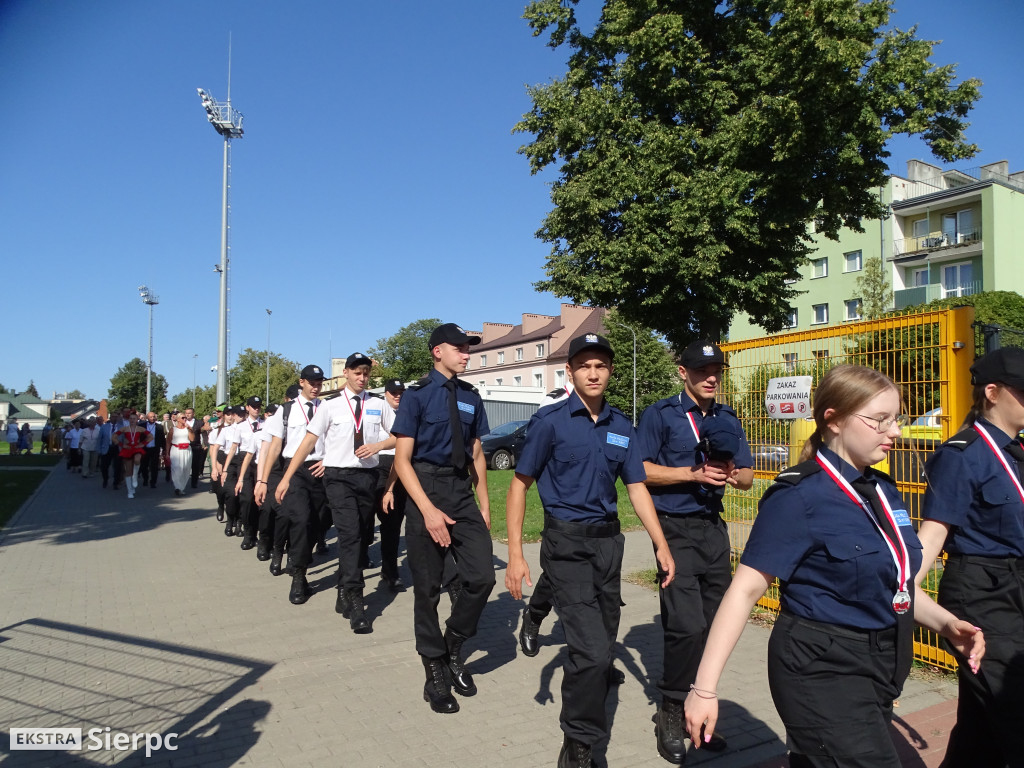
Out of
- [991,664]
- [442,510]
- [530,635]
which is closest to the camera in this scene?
[991,664]

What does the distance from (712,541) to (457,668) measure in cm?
195

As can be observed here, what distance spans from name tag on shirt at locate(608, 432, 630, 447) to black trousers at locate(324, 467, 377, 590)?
325 cm

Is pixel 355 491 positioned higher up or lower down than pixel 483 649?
higher up

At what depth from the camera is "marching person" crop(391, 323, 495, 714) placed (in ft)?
15.1

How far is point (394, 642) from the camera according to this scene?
589 cm

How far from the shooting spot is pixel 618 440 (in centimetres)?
383

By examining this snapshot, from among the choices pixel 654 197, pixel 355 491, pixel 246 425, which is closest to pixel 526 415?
pixel 654 197

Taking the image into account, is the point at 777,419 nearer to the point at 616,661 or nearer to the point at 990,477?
the point at 616,661

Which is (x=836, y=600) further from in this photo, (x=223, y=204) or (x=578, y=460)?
(x=223, y=204)

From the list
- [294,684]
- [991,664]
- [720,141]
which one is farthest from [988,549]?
[720,141]

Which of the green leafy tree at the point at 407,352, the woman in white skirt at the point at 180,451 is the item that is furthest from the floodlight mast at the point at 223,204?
the green leafy tree at the point at 407,352

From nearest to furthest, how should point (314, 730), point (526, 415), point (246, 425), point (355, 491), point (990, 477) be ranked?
point (990, 477), point (314, 730), point (355, 491), point (246, 425), point (526, 415)

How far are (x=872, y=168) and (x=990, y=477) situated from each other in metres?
15.2

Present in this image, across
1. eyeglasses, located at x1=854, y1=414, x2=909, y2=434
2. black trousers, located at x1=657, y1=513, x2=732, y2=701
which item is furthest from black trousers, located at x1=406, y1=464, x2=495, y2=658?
eyeglasses, located at x1=854, y1=414, x2=909, y2=434
